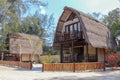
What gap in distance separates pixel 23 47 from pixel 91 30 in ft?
63.7

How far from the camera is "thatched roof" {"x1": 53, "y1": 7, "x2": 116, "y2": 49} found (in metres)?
23.6

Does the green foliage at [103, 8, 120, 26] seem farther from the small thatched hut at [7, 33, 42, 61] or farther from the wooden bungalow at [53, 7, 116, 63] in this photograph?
the wooden bungalow at [53, 7, 116, 63]

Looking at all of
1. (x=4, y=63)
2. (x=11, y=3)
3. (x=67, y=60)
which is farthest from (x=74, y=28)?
(x=4, y=63)

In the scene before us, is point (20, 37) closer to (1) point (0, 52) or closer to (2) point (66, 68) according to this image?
(1) point (0, 52)

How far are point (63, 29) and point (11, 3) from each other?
25.0 feet

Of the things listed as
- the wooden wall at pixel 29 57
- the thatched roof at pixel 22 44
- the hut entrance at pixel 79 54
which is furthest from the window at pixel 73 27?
the wooden wall at pixel 29 57

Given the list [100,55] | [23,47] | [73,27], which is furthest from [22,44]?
[100,55]

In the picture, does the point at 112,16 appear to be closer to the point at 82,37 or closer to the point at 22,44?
the point at 22,44

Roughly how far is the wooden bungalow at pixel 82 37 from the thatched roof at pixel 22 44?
10.9 m

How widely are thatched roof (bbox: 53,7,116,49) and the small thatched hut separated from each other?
10.7m

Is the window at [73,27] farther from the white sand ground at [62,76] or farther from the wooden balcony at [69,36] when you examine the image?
the white sand ground at [62,76]

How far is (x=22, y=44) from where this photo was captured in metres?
41.3

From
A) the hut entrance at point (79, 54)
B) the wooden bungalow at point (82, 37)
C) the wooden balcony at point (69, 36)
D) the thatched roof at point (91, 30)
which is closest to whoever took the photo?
the thatched roof at point (91, 30)

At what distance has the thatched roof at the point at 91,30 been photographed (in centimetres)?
2359
